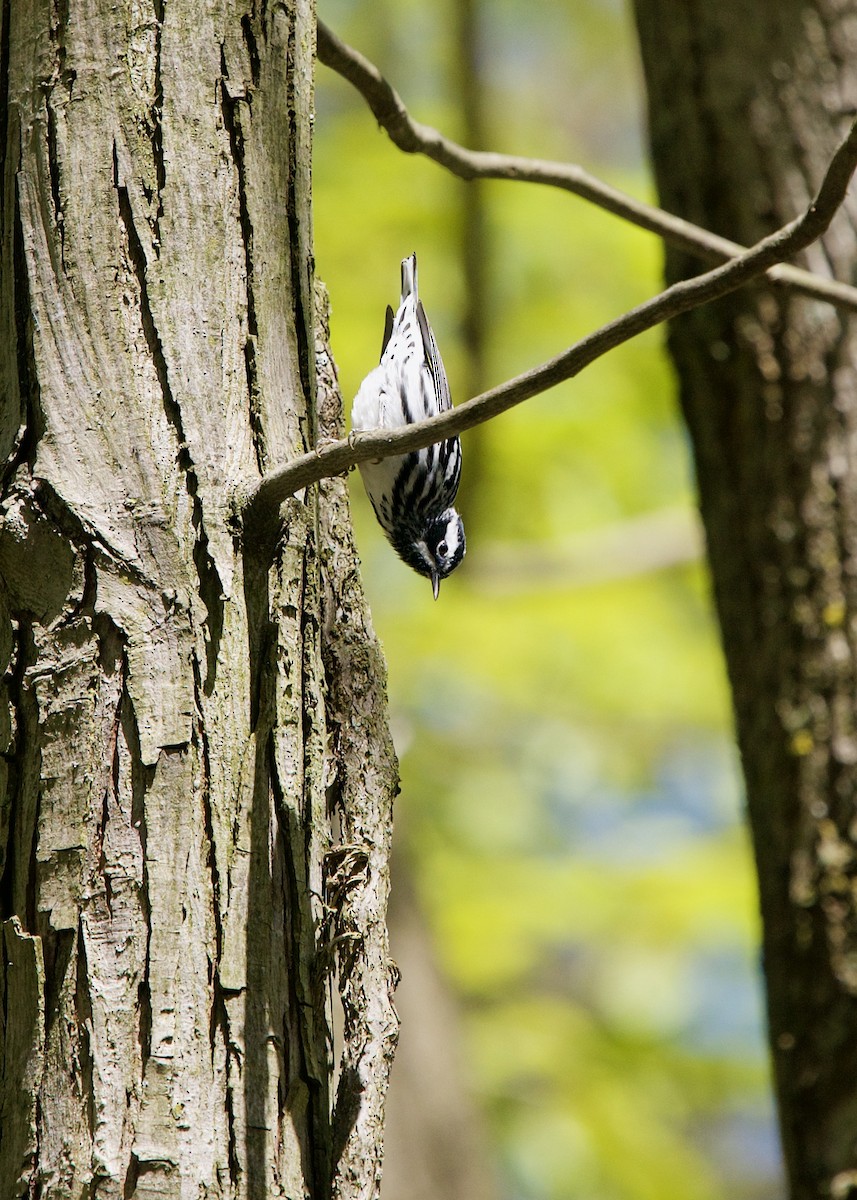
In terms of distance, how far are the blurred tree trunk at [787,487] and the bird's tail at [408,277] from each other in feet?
3.59

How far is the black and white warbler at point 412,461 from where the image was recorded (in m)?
4.59

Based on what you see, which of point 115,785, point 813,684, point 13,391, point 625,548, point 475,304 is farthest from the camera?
point 625,548

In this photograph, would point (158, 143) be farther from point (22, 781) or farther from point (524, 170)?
point (524, 170)

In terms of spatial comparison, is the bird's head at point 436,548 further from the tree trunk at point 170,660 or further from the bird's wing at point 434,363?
the tree trunk at point 170,660

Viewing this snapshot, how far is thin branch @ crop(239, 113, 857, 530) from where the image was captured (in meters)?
1.87

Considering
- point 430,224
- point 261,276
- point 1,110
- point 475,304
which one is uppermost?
point 430,224

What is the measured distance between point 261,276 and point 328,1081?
1.29 meters

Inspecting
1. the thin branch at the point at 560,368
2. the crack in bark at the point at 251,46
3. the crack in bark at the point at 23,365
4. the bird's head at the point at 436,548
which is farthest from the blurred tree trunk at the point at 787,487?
the crack in bark at the point at 23,365

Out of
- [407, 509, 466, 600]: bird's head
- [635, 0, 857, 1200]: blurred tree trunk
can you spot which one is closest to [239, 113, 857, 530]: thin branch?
[635, 0, 857, 1200]: blurred tree trunk

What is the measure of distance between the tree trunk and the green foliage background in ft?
12.5

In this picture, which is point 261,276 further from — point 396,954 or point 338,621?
point 396,954

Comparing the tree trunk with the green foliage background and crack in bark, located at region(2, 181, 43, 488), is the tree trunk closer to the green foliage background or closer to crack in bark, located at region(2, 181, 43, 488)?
crack in bark, located at region(2, 181, 43, 488)

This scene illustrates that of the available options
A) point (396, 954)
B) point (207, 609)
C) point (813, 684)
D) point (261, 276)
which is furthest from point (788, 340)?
point (396, 954)

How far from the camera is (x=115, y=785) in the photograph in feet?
6.10
